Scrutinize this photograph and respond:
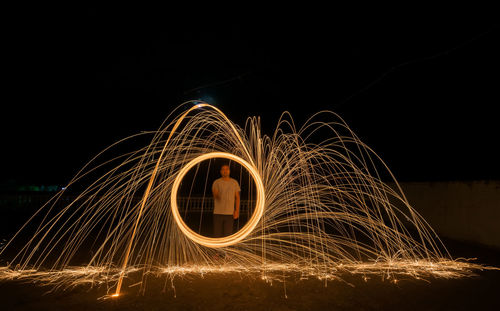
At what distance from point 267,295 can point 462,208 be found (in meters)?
7.62

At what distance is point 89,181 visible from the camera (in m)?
20.7

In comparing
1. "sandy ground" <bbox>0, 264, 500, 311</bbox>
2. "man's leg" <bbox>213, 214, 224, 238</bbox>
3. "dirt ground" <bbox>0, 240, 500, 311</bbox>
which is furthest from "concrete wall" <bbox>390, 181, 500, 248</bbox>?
"man's leg" <bbox>213, 214, 224, 238</bbox>

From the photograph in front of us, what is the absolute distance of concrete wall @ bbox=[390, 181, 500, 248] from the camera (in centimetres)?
817

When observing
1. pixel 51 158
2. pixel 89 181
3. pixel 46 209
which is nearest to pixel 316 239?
pixel 46 209

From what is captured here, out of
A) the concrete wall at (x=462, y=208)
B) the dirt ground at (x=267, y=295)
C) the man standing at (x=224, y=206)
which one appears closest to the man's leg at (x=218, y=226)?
the man standing at (x=224, y=206)

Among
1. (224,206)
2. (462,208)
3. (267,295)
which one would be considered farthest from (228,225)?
(462,208)

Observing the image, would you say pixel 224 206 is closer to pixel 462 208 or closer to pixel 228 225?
pixel 228 225

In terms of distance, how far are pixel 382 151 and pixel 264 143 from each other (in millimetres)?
11312

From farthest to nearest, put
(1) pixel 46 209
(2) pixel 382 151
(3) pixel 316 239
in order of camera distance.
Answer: (2) pixel 382 151
(1) pixel 46 209
(3) pixel 316 239

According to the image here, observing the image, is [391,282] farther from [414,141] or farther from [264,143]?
[414,141]

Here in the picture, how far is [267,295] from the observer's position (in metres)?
4.22

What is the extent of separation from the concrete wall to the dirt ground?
3.88 m

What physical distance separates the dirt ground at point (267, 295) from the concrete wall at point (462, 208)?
3878mm

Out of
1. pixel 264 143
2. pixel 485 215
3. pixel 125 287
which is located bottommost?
pixel 125 287
